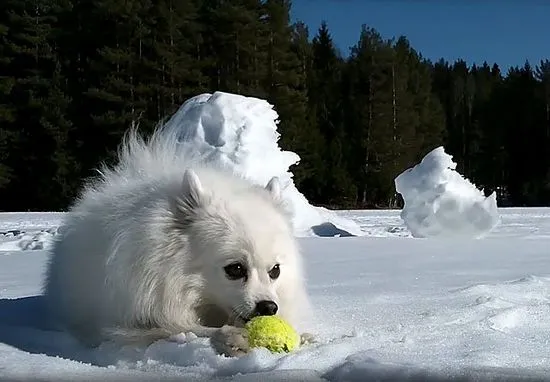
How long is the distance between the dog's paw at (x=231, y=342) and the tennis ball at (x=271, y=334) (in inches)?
1.6

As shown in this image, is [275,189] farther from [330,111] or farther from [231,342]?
[330,111]

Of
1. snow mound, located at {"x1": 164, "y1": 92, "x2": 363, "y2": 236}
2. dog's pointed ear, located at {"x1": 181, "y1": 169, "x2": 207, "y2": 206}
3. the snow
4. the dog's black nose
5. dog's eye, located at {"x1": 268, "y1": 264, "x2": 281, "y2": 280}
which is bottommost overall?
the snow

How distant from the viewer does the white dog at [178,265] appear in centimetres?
293

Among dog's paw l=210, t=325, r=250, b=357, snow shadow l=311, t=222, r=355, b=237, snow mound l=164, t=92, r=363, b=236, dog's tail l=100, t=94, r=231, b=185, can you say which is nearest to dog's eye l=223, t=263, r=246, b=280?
dog's paw l=210, t=325, r=250, b=357

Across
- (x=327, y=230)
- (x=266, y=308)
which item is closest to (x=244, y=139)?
(x=327, y=230)

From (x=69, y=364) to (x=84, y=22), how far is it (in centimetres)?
2660

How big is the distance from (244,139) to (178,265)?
25.5 ft

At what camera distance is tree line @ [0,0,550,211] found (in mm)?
24922

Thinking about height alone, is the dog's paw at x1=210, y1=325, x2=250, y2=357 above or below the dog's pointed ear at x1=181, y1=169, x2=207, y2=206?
below

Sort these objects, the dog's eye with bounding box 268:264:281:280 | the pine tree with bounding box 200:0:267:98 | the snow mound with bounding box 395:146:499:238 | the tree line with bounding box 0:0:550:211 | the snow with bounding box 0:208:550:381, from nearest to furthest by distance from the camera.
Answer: the snow with bounding box 0:208:550:381 < the dog's eye with bounding box 268:264:281:280 < the snow mound with bounding box 395:146:499:238 < the tree line with bounding box 0:0:550:211 < the pine tree with bounding box 200:0:267:98

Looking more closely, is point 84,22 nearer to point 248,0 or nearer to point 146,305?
point 248,0

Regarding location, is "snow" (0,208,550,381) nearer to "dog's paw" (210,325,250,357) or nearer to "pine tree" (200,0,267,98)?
"dog's paw" (210,325,250,357)

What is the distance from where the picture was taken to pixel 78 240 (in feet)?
10.9

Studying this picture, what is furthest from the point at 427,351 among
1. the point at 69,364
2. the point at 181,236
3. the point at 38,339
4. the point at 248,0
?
the point at 248,0
